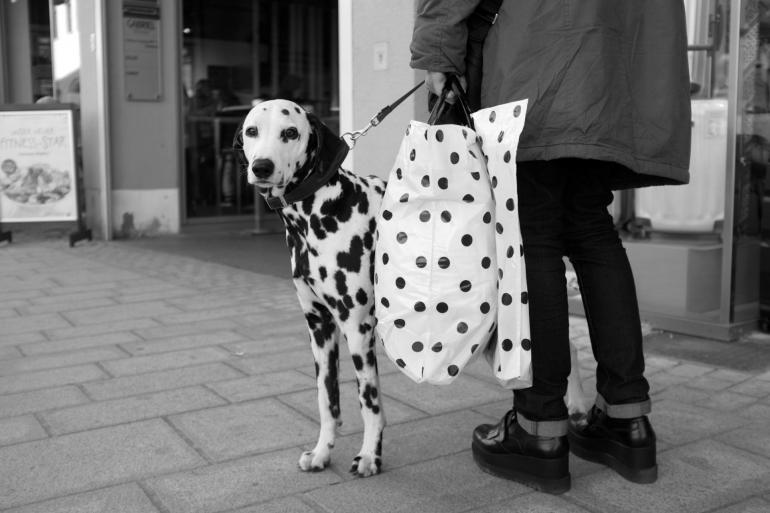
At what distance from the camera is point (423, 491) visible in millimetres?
2684

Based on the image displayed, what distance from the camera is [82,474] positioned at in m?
2.89

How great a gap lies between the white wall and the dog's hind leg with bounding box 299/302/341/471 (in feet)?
8.97

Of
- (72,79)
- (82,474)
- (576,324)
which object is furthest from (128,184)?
(82,474)

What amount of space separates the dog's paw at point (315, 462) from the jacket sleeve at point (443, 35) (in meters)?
1.31

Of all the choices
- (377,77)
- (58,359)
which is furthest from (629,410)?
(377,77)

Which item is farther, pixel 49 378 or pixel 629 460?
pixel 49 378

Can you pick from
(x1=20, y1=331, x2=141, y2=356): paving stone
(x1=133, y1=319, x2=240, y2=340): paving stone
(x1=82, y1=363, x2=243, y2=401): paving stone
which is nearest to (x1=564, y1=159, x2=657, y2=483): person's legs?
(x1=82, y1=363, x2=243, y2=401): paving stone

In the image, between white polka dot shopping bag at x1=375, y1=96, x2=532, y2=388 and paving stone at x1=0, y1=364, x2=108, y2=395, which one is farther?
paving stone at x1=0, y1=364, x2=108, y2=395

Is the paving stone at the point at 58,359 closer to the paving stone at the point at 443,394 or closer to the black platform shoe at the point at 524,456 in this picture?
the paving stone at the point at 443,394

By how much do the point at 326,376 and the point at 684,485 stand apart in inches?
47.1

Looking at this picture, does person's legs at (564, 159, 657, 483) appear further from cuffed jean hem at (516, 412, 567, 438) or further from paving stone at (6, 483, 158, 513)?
paving stone at (6, 483, 158, 513)

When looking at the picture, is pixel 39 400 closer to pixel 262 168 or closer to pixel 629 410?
pixel 262 168

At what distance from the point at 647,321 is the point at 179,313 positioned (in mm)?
2933

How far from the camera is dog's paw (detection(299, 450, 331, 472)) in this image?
2.85m
